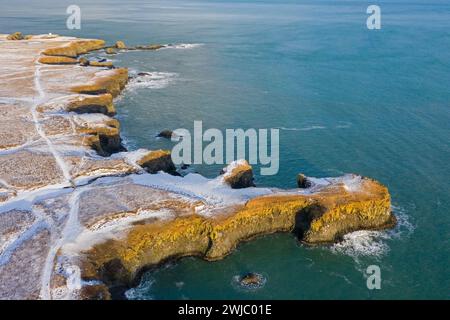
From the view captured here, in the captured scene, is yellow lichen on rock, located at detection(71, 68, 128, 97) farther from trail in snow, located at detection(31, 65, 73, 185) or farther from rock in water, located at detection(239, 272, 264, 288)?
rock in water, located at detection(239, 272, 264, 288)

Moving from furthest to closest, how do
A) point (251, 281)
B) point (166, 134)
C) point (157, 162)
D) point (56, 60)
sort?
point (56, 60) < point (166, 134) < point (157, 162) < point (251, 281)

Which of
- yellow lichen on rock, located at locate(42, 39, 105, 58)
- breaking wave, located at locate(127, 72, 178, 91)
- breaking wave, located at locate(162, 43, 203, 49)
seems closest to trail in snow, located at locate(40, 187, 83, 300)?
breaking wave, located at locate(127, 72, 178, 91)

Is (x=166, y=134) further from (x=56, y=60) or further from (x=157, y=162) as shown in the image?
(x=56, y=60)

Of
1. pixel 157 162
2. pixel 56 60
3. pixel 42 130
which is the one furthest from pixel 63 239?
pixel 56 60

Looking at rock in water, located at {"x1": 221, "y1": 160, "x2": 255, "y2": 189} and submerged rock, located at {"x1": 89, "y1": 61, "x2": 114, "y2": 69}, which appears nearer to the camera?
rock in water, located at {"x1": 221, "y1": 160, "x2": 255, "y2": 189}

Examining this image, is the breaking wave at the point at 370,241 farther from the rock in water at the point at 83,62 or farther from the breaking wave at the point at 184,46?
the breaking wave at the point at 184,46

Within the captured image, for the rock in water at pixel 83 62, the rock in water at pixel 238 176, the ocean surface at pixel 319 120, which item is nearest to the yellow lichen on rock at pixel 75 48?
the rock in water at pixel 83 62

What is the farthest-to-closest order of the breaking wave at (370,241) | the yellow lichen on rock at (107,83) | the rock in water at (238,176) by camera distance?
the yellow lichen on rock at (107,83), the rock in water at (238,176), the breaking wave at (370,241)
